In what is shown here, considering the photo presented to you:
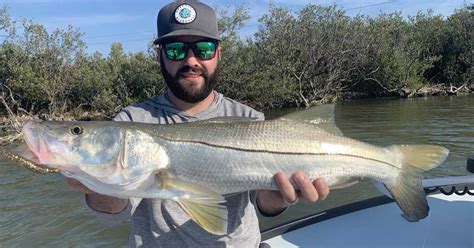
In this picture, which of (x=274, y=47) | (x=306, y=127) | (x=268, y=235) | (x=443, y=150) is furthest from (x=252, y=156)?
(x=274, y=47)

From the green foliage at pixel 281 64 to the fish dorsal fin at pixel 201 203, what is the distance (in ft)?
95.4

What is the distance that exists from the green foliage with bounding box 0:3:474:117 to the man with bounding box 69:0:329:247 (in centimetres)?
2832

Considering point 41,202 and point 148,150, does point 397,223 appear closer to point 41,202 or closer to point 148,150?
point 148,150

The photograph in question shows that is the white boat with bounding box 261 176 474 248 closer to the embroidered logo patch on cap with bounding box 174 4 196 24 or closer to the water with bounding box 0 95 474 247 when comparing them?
the embroidered logo patch on cap with bounding box 174 4 196 24

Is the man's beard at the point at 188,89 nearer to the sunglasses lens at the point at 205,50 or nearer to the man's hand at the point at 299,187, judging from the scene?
the sunglasses lens at the point at 205,50

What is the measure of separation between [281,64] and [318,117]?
114 ft

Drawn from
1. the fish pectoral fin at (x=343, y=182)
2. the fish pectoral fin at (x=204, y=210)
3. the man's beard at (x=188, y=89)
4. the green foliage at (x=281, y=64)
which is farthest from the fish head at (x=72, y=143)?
the green foliage at (x=281, y=64)

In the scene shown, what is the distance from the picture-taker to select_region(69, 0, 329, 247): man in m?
2.53

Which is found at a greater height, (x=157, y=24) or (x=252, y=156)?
(x=157, y=24)

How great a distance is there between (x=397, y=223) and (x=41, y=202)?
9689 mm

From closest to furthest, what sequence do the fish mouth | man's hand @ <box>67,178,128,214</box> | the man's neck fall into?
the fish mouth < man's hand @ <box>67,178,128,214</box> < the man's neck

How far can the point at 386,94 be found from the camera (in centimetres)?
4228

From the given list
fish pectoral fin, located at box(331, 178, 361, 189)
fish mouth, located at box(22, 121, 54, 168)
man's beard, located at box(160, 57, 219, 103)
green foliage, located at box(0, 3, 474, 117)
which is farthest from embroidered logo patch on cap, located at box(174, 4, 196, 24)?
green foliage, located at box(0, 3, 474, 117)

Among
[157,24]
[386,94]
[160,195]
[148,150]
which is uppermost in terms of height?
[157,24]
